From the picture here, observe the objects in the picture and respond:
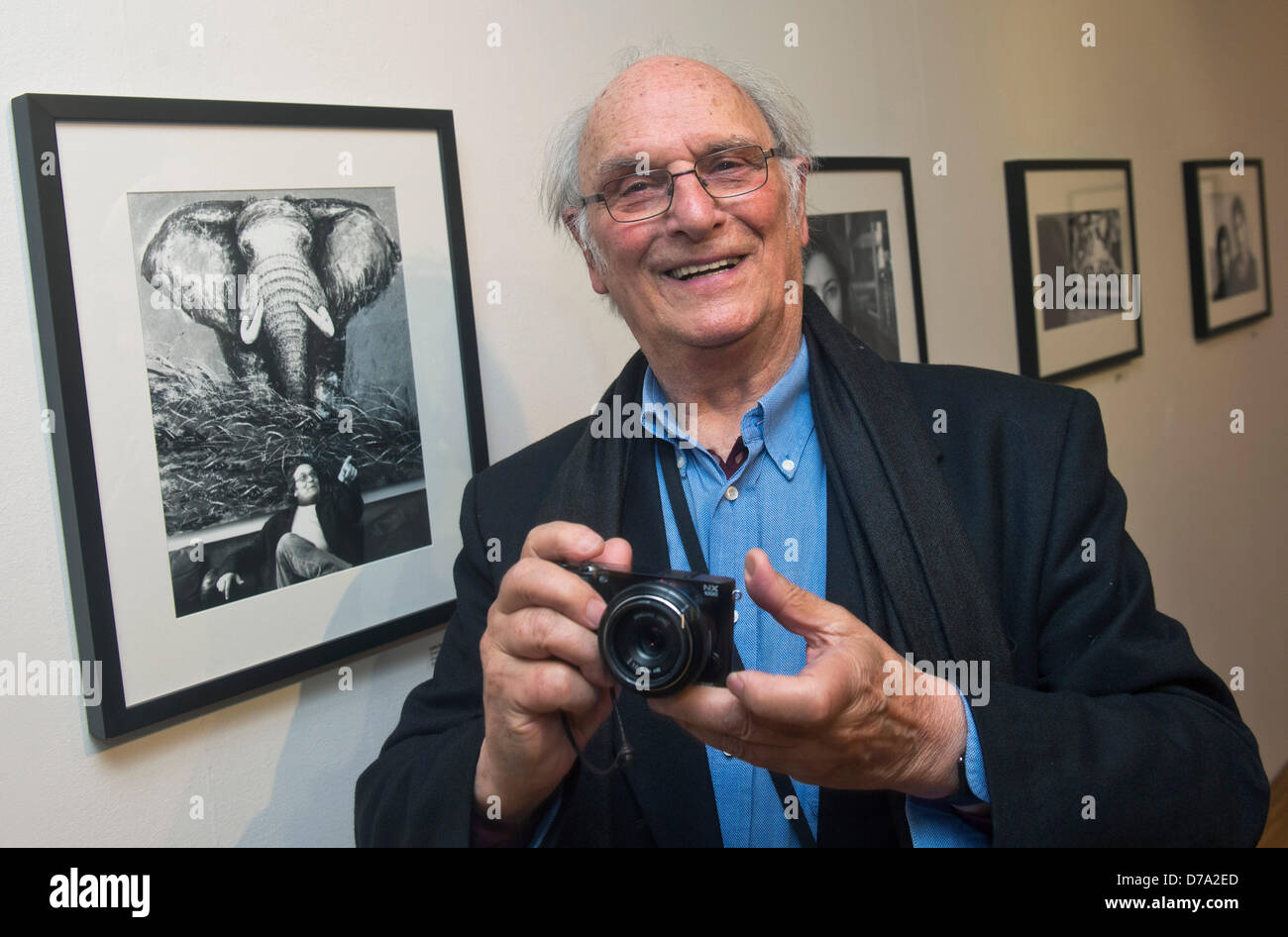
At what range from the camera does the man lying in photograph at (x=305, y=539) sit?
4.18 ft

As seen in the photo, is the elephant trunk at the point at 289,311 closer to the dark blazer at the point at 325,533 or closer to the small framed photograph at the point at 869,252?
the dark blazer at the point at 325,533

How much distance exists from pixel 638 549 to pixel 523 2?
35.2 inches

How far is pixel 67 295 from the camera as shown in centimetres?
110

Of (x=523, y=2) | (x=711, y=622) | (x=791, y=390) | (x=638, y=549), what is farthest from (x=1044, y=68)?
(x=711, y=622)

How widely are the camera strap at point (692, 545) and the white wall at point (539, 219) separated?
0.38 meters

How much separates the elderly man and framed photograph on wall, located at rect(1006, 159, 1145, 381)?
153 centimetres

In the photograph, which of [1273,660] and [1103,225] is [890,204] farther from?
[1273,660]

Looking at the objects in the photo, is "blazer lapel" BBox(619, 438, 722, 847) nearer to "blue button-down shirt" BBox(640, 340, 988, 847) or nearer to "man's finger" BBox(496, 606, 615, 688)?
"blue button-down shirt" BBox(640, 340, 988, 847)

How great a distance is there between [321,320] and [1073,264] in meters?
2.29

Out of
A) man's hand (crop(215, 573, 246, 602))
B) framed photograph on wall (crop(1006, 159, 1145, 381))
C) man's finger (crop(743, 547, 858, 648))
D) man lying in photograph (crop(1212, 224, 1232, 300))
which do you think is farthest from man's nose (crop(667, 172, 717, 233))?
man lying in photograph (crop(1212, 224, 1232, 300))

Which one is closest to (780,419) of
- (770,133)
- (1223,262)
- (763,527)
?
(763,527)

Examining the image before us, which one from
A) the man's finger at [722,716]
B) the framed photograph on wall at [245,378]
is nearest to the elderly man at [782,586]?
the man's finger at [722,716]

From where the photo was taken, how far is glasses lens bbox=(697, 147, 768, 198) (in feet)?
4.30

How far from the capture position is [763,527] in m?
1.29
